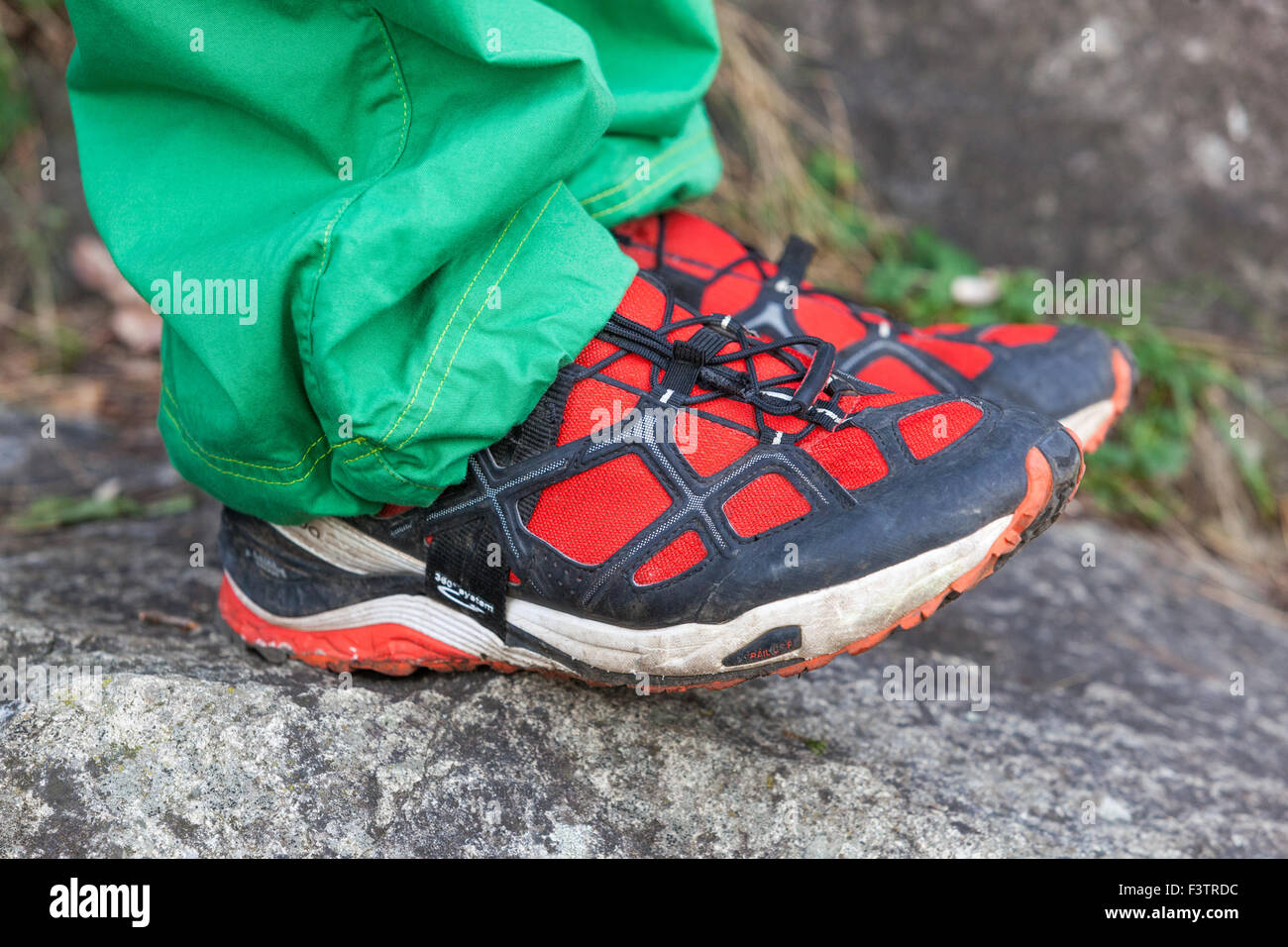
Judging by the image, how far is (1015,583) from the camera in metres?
1.57

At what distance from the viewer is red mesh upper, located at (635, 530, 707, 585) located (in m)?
0.93

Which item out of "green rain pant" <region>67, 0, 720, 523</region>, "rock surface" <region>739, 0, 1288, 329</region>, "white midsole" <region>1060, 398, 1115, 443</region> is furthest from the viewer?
"rock surface" <region>739, 0, 1288, 329</region>

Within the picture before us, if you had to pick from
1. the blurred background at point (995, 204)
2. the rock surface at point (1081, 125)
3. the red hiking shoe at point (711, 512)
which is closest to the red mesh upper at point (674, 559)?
the red hiking shoe at point (711, 512)

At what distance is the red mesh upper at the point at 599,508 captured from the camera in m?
0.94

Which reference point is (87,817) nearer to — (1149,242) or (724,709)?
(724,709)

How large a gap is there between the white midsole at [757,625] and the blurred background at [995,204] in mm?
951

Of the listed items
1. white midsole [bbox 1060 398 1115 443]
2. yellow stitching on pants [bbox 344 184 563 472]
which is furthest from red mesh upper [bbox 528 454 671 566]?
white midsole [bbox 1060 398 1115 443]

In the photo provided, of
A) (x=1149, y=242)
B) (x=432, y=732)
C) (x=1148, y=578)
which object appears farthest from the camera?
(x=1149, y=242)

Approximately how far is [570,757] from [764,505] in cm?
30

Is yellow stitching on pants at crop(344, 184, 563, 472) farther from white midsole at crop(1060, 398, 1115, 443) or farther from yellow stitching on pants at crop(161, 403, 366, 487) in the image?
white midsole at crop(1060, 398, 1115, 443)

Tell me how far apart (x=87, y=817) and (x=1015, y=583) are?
4.00 feet

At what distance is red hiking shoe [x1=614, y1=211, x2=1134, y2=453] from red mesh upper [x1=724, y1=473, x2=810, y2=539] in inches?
11.1

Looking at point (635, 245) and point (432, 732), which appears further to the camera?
point (635, 245)
